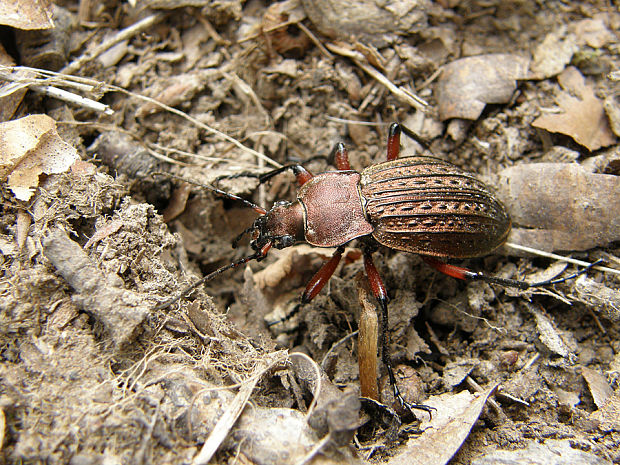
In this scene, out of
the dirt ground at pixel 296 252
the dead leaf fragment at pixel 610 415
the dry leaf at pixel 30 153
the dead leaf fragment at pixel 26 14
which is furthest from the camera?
the dead leaf fragment at pixel 26 14

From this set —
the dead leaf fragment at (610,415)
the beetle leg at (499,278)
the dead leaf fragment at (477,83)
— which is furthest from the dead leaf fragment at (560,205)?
the dead leaf fragment at (610,415)

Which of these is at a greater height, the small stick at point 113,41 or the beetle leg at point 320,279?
the small stick at point 113,41

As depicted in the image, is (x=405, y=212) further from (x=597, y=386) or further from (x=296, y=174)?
(x=597, y=386)

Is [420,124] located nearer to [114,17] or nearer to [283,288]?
[283,288]

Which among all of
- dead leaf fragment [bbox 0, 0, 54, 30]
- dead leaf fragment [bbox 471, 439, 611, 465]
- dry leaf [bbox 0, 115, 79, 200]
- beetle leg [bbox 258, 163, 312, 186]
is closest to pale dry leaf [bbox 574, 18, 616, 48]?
beetle leg [bbox 258, 163, 312, 186]

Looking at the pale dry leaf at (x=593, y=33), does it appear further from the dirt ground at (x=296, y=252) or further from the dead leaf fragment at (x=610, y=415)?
the dead leaf fragment at (x=610, y=415)

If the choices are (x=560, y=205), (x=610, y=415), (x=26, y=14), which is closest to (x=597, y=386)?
(x=610, y=415)
